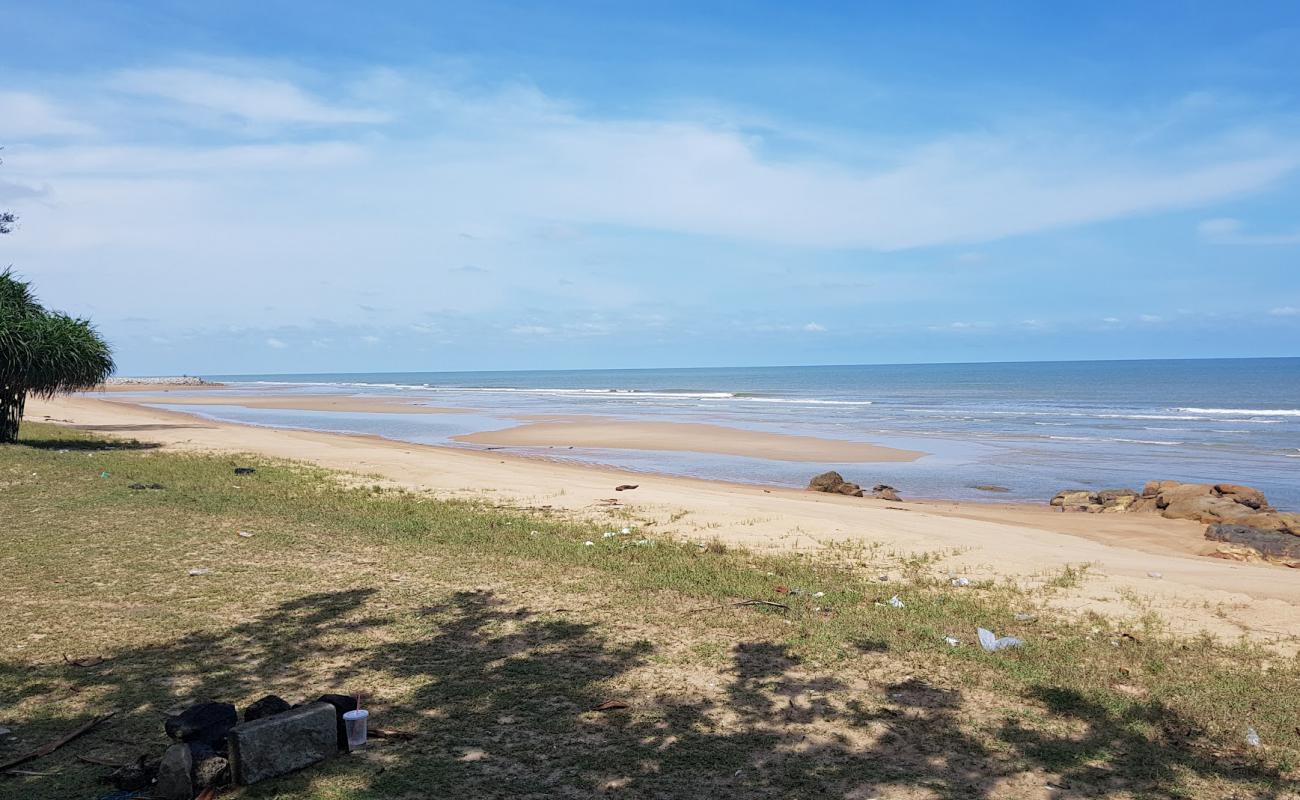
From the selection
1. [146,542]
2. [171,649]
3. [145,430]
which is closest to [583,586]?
[171,649]

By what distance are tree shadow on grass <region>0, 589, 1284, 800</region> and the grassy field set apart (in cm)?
2

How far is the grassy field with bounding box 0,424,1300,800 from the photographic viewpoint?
4891 mm

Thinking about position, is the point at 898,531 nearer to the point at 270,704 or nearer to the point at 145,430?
the point at 270,704

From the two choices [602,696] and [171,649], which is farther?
[171,649]

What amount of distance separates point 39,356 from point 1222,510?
2691 cm

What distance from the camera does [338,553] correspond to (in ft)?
33.8

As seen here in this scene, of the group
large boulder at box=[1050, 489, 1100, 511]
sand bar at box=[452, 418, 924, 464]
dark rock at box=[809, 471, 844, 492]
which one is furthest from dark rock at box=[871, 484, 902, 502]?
sand bar at box=[452, 418, 924, 464]

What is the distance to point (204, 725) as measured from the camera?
15.9 ft

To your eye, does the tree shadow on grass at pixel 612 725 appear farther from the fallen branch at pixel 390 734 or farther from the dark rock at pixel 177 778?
the dark rock at pixel 177 778

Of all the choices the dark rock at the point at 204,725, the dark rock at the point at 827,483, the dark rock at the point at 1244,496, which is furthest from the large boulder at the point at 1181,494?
the dark rock at the point at 204,725

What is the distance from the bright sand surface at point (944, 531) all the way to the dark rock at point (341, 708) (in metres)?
5.84

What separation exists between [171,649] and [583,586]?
371 cm

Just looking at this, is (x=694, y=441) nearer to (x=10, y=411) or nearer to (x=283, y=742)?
(x=10, y=411)

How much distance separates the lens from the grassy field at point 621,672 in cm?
489
